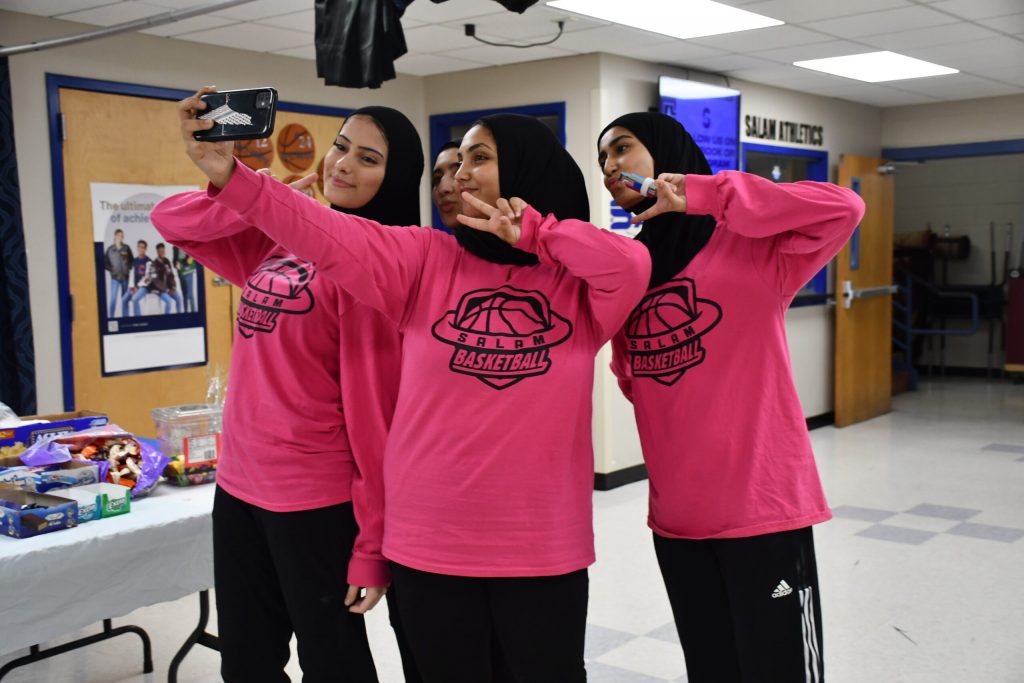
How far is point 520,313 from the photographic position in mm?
1854

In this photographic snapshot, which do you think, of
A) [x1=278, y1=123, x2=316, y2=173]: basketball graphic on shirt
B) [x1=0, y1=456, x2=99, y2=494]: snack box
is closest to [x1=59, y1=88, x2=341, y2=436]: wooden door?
[x1=278, y1=123, x2=316, y2=173]: basketball graphic on shirt

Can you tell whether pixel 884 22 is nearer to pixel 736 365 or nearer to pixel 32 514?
pixel 736 365

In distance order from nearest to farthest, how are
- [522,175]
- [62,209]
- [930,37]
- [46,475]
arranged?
[522,175] < [46,475] < [62,209] < [930,37]

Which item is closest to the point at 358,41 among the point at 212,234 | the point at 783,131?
the point at 212,234

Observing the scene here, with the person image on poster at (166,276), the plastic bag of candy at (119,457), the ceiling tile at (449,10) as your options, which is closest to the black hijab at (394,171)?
the plastic bag of candy at (119,457)

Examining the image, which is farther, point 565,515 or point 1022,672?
point 1022,672

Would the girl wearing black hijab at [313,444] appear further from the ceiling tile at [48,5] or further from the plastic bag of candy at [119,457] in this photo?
the ceiling tile at [48,5]

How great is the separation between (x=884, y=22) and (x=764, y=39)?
2.13 feet

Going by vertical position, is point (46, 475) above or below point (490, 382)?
below

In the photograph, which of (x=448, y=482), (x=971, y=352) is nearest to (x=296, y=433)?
(x=448, y=482)

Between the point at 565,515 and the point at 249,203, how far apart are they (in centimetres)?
78

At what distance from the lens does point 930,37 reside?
19.2ft

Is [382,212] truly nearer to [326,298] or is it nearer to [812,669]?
[326,298]

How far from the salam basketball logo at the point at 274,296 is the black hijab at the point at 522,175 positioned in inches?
14.7
